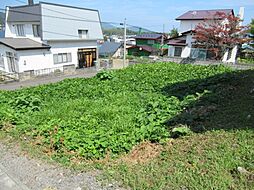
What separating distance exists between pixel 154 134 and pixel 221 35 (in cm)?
1918

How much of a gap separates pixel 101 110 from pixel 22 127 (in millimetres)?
1957

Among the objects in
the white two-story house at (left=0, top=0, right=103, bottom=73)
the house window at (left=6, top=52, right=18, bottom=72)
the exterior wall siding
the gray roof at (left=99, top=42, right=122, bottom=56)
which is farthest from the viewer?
the gray roof at (left=99, top=42, right=122, bottom=56)

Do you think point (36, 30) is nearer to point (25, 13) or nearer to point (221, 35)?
point (25, 13)

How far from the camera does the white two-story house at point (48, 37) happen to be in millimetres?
17522

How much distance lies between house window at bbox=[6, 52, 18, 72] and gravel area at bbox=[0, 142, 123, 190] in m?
15.8

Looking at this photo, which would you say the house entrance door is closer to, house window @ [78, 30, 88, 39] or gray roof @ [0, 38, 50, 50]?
A: house window @ [78, 30, 88, 39]

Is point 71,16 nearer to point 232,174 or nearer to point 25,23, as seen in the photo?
point 25,23

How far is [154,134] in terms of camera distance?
398 centimetres

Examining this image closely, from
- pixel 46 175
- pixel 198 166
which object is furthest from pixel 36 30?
pixel 198 166

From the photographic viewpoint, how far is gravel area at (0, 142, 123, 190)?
2915 mm

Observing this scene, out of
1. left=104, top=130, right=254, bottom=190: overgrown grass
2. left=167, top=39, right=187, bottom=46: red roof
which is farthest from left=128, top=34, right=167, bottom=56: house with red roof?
left=104, top=130, right=254, bottom=190: overgrown grass

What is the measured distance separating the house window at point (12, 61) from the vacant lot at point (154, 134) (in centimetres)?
1172

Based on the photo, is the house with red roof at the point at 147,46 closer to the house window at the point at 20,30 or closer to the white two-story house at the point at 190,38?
the white two-story house at the point at 190,38

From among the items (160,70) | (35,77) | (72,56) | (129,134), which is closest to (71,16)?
(72,56)
